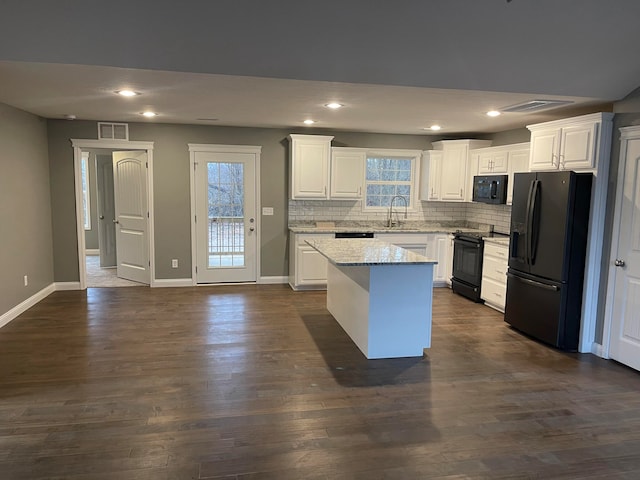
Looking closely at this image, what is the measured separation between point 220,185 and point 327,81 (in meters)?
3.53

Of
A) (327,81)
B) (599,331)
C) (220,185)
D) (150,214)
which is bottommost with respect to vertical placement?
(599,331)

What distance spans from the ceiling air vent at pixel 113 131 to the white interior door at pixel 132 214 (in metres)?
0.35

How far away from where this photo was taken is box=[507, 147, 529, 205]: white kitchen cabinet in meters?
5.35

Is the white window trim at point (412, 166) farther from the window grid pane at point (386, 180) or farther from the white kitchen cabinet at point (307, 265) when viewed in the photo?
the white kitchen cabinet at point (307, 265)

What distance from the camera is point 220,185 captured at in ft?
21.7

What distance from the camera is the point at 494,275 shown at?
18.1 feet

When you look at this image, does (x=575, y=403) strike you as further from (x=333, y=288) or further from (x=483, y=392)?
(x=333, y=288)

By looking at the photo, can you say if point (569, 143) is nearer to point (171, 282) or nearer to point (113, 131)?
point (171, 282)

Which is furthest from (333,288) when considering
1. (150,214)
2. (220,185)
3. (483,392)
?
(150,214)

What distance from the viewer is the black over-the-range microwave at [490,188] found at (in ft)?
18.8

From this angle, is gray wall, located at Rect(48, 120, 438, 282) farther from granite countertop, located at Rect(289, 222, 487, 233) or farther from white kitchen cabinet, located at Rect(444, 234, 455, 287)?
white kitchen cabinet, located at Rect(444, 234, 455, 287)

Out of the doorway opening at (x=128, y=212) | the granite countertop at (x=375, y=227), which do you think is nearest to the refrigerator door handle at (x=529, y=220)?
the granite countertop at (x=375, y=227)

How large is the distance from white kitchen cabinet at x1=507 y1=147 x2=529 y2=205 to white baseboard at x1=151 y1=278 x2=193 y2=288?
4.65m

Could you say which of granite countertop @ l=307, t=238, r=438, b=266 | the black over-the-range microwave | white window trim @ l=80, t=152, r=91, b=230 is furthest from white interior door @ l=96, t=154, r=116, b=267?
the black over-the-range microwave
